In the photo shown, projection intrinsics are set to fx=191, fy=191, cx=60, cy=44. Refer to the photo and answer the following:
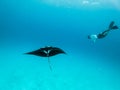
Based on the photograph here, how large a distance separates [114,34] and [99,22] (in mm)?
3472

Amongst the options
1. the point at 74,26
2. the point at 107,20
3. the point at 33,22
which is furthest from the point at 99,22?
the point at 33,22

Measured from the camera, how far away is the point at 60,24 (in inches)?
1635

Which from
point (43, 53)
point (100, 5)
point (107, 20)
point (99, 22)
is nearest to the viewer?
point (43, 53)

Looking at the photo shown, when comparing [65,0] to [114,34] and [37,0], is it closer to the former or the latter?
[37,0]

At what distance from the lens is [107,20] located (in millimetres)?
32406

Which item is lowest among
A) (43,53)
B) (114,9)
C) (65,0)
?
(43,53)

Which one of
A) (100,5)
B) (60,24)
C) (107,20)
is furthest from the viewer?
(60,24)

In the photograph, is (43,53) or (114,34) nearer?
(43,53)

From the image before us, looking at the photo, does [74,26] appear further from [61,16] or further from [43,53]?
[43,53]

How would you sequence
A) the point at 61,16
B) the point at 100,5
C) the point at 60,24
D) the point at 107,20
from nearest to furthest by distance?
the point at 100,5 → the point at 107,20 → the point at 61,16 → the point at 60,24

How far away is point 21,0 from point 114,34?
17.7 m

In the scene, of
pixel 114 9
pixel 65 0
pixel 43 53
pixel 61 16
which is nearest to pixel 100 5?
pixel 114 9

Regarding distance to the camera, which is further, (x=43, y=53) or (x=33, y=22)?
(x=33, y=22)

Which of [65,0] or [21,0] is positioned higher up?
[21,0]
